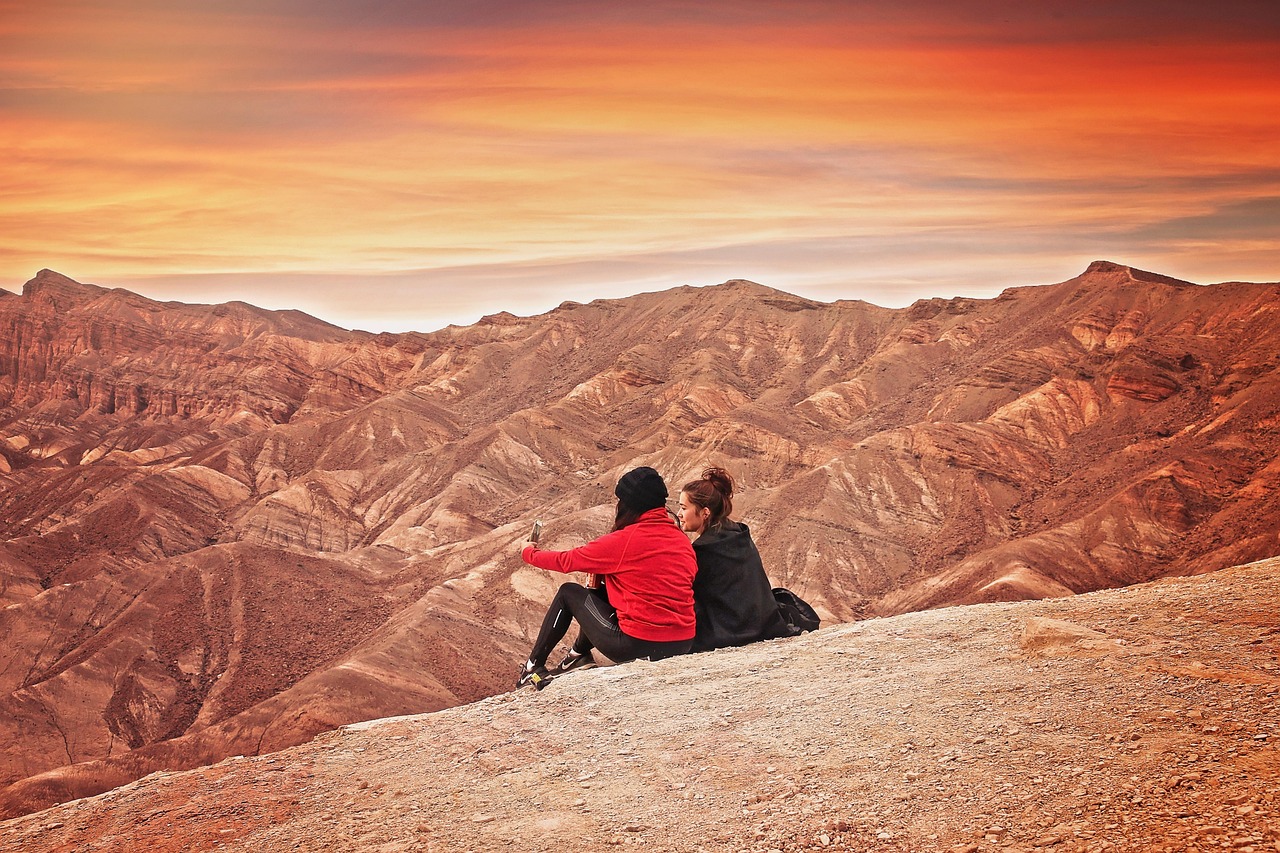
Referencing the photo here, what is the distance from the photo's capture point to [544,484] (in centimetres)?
7238

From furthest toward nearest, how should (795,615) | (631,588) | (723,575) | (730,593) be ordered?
(795,615) → (730,593) → (723,575) → (631,588)

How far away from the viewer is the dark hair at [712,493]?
30.0 ft

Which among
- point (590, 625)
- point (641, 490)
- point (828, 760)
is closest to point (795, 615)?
point (590, 625)

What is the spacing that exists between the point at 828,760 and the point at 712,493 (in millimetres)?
3084

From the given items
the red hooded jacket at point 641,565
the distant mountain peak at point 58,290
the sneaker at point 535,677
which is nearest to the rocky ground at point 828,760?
the sneaker at point 535,677

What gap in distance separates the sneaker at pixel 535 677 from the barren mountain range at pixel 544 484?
24893 mm

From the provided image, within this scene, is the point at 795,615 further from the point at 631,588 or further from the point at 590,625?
the point at 590,625

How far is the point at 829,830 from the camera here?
5.58 m

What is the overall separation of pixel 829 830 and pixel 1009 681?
2.64 meters

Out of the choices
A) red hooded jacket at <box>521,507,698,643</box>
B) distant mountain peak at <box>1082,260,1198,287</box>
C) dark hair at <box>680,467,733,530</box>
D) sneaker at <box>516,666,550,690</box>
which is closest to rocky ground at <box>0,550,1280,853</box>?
sneaker at <box>516,666,550,690</box>

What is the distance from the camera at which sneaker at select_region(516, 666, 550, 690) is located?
30.1 ft

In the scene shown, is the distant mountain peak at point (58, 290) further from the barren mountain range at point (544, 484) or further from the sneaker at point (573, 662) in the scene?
the sneaker at point (573, 662)

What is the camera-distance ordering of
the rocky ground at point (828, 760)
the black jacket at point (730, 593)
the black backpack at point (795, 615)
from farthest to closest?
the black backpack at point (795, 615) → the black jacket at point (730, 593) → the rocky ground at point (828, 760)

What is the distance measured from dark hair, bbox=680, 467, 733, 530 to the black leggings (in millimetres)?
1229
